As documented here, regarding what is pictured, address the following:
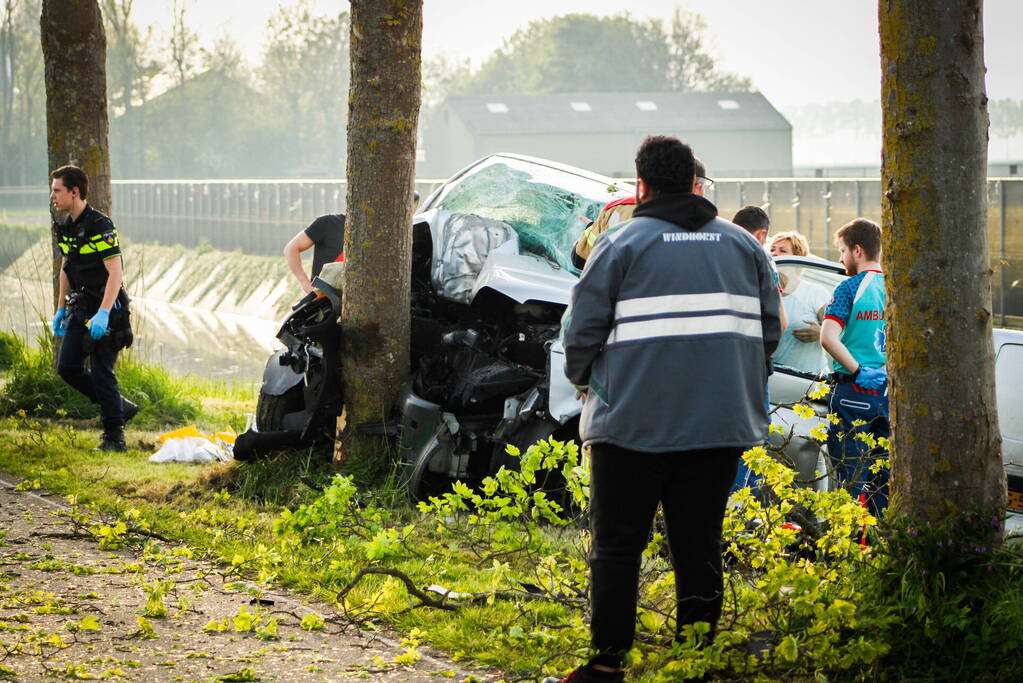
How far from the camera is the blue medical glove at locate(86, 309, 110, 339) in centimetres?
858

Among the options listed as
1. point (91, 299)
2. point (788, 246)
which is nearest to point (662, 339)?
point (788, 246)

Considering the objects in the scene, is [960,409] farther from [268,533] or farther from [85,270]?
[85,270]

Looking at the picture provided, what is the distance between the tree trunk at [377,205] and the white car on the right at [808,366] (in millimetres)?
2174

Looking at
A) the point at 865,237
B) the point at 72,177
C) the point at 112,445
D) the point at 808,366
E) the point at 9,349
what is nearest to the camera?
the point at 865,237

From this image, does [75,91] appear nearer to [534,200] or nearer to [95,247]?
[95,247]

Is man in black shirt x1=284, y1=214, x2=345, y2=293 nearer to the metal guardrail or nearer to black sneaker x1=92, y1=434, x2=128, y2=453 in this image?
black sneaker x1=92, y1=434, x2=128, y2=453

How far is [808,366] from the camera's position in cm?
674

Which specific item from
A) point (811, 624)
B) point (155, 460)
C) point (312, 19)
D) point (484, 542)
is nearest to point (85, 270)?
point (155, 460)

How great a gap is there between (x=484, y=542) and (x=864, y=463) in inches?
69.7

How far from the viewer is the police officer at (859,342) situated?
5.92m

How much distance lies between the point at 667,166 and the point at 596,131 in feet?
273

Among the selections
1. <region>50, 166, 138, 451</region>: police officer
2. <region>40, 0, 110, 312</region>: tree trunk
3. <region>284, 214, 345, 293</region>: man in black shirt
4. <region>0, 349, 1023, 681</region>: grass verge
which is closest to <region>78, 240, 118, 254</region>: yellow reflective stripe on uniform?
<region>50, 166, 138, 451</region>: police officer

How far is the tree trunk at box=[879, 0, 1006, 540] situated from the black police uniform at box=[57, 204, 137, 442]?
603 cm

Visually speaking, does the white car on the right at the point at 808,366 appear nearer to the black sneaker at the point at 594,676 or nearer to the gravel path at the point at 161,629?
the black sneaker at the point at 594,676
